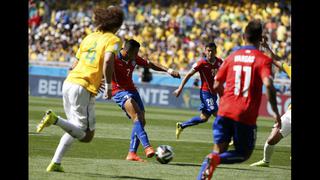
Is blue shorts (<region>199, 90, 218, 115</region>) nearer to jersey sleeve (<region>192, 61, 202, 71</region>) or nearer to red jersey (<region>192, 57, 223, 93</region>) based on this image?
red jersey (<region>192, 57, 223, 93</region>)

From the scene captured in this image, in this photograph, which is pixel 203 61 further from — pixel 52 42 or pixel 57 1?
pixel 57 1

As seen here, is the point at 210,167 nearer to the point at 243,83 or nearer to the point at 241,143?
the point at 241,143

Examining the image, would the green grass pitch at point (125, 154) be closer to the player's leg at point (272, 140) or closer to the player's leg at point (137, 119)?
the player's leg at point (272, 140)

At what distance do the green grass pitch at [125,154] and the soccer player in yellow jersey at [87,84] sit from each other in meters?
0.58

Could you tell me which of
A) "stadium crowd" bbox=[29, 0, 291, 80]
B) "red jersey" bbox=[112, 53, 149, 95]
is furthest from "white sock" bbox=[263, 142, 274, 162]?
"stadium crowd" bbox=[29, 0, 291, 80]

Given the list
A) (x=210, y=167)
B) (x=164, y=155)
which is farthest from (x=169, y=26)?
(x=210, y=167)

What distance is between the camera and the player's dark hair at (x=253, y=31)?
948 centimetres

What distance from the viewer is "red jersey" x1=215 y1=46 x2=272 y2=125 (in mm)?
9367

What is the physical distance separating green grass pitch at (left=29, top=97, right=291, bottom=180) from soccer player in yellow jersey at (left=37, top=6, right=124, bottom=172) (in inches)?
22.8

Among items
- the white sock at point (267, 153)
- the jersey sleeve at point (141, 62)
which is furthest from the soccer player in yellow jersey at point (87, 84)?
the white sock at point (267, 153)

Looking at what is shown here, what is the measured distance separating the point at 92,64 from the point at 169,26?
27.8 metres
